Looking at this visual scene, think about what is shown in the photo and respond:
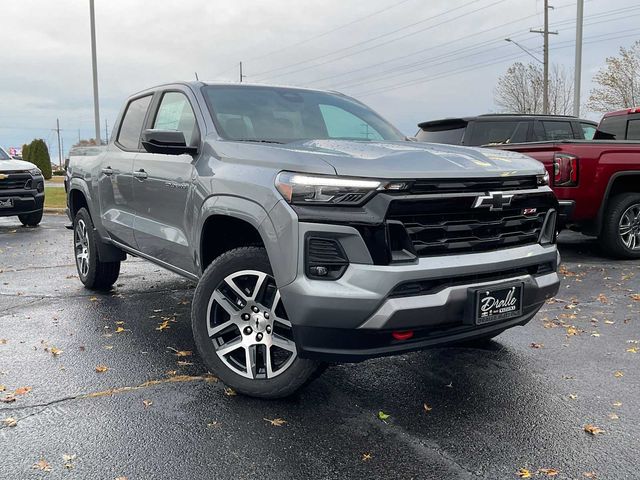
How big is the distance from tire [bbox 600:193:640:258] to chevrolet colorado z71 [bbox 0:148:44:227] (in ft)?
35.3

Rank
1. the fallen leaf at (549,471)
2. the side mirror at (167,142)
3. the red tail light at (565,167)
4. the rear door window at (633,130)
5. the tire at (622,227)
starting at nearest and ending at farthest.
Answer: the fallen leaf at (549,471), the side mirror at (167,142), the red tail light at (565,167), the tire at (622,227), the rear door window at (633,130)

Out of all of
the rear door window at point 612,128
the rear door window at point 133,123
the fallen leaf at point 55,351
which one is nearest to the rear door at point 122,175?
the rear door window at point 133,123

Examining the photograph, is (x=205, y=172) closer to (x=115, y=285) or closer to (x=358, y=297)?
(x=358, y=297)

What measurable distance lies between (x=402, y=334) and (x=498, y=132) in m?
7.18

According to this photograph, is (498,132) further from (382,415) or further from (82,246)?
(382,415)

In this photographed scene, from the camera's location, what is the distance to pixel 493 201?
3.26 meters

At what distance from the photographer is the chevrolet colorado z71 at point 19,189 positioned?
12.3 meters

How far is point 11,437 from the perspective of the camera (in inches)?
121

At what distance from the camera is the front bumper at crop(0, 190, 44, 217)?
40.4 ft

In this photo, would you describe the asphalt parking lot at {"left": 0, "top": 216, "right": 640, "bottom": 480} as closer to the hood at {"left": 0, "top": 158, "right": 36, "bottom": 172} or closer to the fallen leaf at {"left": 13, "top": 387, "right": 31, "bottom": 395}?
the fallen leaf at {"left": 13, "top": 387, "right": 31, "bottom": 395}

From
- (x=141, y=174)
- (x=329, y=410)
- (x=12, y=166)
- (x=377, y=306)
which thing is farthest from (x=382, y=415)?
(x=12, y=166)

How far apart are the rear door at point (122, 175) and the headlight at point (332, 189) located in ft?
8.12

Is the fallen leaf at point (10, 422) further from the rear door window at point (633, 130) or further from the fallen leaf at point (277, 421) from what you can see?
the rear door window at point (633, 130)

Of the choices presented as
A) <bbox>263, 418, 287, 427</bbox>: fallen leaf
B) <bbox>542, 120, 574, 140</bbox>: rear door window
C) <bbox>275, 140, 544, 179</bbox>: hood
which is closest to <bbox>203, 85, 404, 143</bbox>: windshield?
<bbox>275, 140, 544, 179</bbox>: hood
